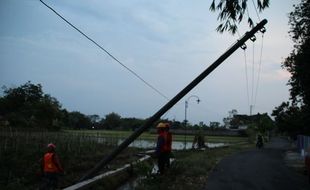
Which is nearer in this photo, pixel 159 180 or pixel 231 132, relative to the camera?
pixel 159 180

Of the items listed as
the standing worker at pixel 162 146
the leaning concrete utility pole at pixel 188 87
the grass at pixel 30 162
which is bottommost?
the grass at pixel 30 162

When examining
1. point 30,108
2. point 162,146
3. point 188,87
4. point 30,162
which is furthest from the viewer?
point 30,108

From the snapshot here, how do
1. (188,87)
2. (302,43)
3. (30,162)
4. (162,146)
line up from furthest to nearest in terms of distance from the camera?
(302,43), (30,162), (162,146), (188,87)

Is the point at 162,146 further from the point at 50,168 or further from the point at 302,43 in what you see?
the point at 302,43

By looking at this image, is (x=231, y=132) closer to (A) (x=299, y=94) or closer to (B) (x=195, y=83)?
(A) (x=299, y=94)

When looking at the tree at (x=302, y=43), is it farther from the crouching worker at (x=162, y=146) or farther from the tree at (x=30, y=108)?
the tree at (x=30, y=108)

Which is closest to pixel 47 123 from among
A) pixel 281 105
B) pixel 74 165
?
pixel 281 105

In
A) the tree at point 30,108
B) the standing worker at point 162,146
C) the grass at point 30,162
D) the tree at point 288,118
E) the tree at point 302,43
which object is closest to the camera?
the grass at point 30,162

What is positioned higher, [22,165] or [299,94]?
[299,94]

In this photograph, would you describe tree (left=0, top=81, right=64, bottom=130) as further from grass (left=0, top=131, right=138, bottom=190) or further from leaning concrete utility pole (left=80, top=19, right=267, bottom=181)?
leaning concrete utility pole (left=80, top=19, right=267, bottom=181)

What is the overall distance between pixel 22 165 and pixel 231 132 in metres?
108

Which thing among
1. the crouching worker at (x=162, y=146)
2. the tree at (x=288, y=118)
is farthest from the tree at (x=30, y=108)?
the crouching worker at (x=162, y=146)

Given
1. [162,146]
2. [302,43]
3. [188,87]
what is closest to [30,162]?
[162,146]

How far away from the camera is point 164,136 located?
16688 mm
